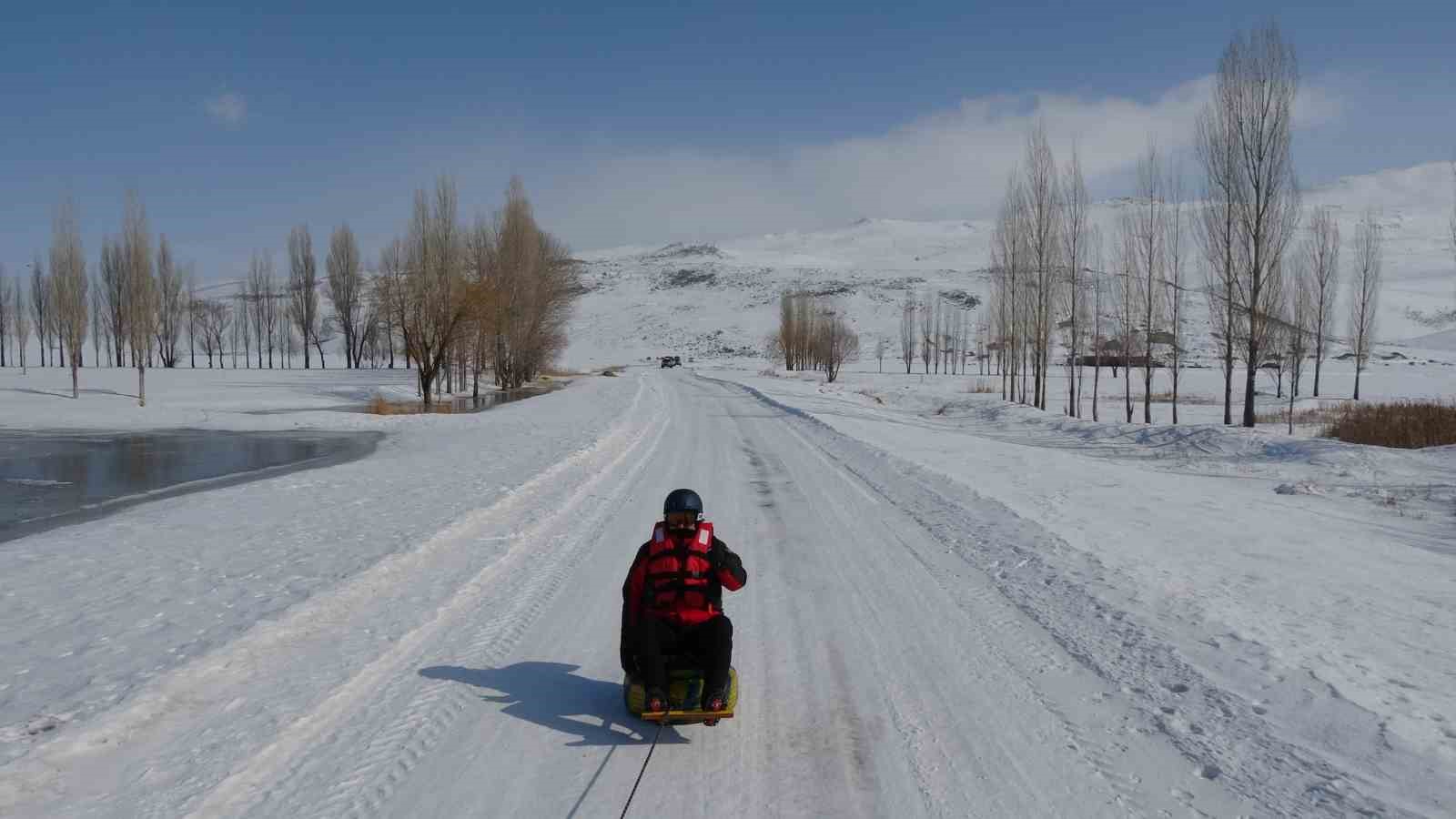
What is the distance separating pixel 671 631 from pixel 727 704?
50cm

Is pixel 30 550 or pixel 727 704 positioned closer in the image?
pixel 727 704

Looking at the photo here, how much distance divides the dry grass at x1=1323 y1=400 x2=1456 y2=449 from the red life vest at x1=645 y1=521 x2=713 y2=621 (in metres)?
20.7

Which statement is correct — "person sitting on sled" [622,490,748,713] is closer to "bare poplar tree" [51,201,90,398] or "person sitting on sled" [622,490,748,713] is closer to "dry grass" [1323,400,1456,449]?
"dry grass" [1323,400,1456,449]

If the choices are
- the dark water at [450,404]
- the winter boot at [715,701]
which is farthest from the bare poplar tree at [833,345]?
the winter boot at [715,701]

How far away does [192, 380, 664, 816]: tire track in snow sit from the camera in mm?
4008

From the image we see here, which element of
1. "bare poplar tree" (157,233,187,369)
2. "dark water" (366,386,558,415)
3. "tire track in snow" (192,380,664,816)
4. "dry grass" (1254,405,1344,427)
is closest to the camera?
"tire track in snow" (192,380,664,816)

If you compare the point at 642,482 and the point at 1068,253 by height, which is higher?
the point at 1068,253

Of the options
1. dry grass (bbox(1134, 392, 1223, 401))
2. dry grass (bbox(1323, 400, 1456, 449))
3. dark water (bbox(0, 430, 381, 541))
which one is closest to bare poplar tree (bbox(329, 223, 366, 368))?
dark water (bbox(0, 430, 381, 541))

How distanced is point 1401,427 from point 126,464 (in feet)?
97.4

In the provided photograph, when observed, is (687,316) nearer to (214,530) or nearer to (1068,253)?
(1068,253)

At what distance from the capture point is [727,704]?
15.8 ft

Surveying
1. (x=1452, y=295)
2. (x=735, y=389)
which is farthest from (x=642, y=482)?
(x=1452, y=295)

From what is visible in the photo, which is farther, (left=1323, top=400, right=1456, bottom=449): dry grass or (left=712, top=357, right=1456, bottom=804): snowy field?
(left=1323, top=400, right=1456, bottom=449): dry grass

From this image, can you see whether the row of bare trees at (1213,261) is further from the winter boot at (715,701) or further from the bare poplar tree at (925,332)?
the bare poplar tree at (925,332)
